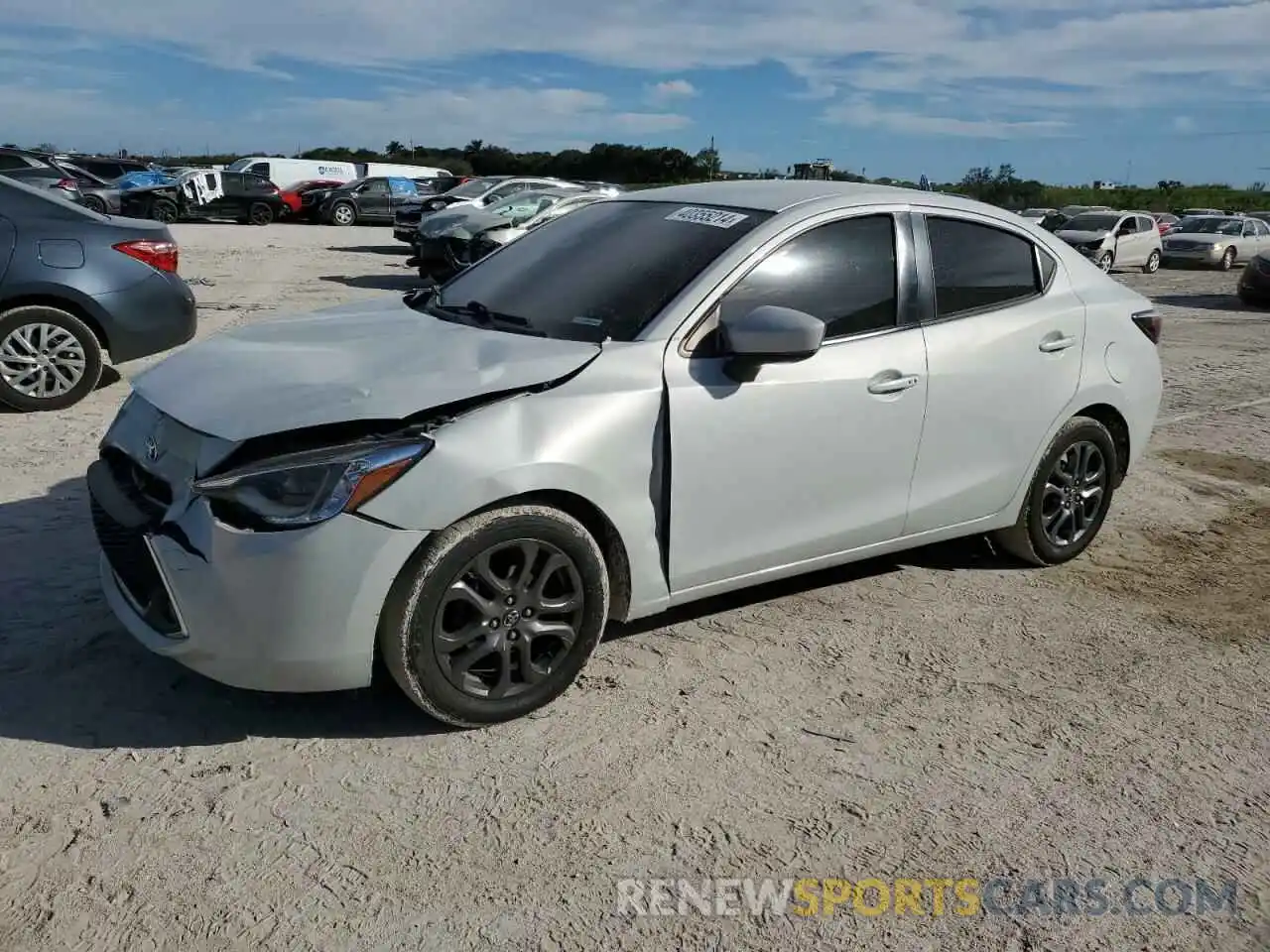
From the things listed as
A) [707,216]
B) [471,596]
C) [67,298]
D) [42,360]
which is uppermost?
[707,216]

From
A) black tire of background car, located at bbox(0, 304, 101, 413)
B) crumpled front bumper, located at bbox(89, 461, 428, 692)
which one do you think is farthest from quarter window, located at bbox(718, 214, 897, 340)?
black tire of background car, located at bbox(0, 304, 101, 413)

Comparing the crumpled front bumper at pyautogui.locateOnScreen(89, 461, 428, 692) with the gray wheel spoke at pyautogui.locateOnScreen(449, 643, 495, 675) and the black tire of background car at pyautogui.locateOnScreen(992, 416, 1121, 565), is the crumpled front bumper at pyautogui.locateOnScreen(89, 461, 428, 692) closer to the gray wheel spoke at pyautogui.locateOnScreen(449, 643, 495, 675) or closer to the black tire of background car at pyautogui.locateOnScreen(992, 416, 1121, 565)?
the gray wheel spoke at pyautogui.locateOnScreen(449, 643, 495, 675)

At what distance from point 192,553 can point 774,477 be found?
6.26 ft

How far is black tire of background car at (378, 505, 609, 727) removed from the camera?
10.6 ft

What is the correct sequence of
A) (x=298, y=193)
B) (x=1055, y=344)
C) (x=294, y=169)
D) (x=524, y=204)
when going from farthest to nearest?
(x=294, y=169) → (x=298, y=193) → (x=524, y=204) → (x=1055, y=344)

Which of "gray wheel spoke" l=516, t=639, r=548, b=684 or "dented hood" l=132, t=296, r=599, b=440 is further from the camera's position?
"gray wheel spoke" l=516, t=639, r=548, b=684

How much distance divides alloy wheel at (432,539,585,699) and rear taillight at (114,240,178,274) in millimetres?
5399

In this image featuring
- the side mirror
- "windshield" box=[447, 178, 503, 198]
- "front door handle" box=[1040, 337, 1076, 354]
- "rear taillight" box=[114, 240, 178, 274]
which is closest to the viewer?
the side mirror

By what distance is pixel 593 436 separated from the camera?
3.46 m

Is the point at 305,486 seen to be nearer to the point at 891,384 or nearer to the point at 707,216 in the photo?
the point at 707,216

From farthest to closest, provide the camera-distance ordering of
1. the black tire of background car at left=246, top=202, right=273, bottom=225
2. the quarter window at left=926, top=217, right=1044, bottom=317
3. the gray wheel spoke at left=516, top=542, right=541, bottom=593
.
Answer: the black tire of background car at left=246, top=202, right=273, bottom=225 < the quarter window at left=926, top=217, right=1044, bottom=317 < the gray wheel spoke at left=516, top=542, right=541, bottom=593

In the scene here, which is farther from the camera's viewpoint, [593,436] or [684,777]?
[593,436]

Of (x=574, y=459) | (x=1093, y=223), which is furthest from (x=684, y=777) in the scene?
(x=1093, y=223)

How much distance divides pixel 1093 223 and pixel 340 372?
2722 cm
